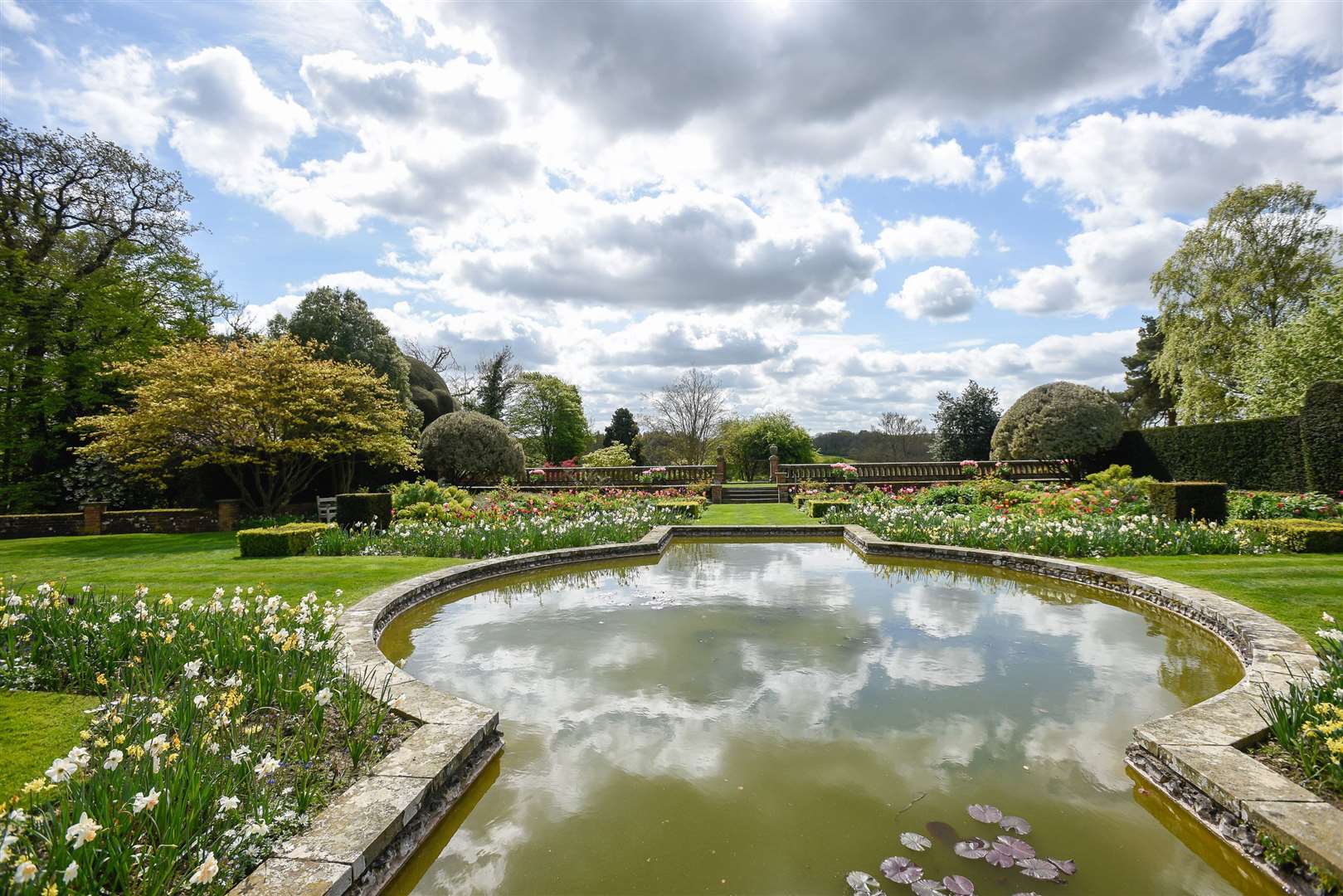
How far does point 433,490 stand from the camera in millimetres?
14914

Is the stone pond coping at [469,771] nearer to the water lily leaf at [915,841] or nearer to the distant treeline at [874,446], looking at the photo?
the water lily leaf at [915,841]

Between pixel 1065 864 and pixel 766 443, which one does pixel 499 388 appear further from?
pixel 1065 864

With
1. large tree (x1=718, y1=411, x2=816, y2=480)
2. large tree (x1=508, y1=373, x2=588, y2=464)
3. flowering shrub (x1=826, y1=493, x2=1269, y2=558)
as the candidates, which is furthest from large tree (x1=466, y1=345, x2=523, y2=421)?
flowering shrub (x1=826, y1=493, x2=1269, y2=558)

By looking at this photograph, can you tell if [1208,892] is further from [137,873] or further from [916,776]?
[137,873]

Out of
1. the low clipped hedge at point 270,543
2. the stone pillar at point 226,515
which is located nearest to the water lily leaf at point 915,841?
the low clipped hedge at point 270,543

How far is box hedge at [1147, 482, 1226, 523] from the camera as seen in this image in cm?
995

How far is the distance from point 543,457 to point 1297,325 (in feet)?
95.7

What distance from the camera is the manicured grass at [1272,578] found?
555 centimetres

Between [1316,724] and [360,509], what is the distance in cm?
1236

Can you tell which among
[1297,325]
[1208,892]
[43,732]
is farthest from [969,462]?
[43,732]

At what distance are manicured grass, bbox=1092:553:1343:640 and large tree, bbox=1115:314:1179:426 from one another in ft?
108

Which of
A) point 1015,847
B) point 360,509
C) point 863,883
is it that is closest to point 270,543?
point 360,509

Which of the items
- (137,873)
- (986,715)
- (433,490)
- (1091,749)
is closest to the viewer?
(137,873)

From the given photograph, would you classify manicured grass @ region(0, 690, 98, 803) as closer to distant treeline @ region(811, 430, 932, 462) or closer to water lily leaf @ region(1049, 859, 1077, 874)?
water lily leaf @ region(1049, 859, 1077, 874)
